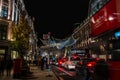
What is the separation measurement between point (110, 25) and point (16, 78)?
12600 mm

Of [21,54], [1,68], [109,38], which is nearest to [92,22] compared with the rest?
[109,38]

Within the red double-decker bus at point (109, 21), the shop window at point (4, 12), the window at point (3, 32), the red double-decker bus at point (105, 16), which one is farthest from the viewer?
the shop window at point (4, 12)

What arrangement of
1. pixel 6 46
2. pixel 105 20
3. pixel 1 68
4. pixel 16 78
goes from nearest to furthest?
pixel 105 20
pixel 16 78
pixel 1 68
pixel 6 46

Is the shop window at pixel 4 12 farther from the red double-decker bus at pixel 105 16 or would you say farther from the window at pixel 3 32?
the red double-decker bus at pixel 105 16

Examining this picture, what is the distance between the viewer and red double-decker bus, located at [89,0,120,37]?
1045 centimetres

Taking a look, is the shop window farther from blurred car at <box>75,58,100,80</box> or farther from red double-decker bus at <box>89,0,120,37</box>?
red double-decker bus at <box>89,0,120,37</box>

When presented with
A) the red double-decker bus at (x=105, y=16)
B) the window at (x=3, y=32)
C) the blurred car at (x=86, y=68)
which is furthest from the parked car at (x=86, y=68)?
the window at (x=3, y=32)

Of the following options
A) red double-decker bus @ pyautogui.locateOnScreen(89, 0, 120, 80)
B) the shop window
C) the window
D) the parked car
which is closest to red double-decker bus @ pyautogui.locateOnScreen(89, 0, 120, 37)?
red double-decker bus @ pyautogui.locateOnScreen(89, 0, 120, 80)

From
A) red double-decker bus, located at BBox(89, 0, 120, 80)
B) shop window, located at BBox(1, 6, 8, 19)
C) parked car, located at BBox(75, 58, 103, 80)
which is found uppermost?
shop window, located at BBox(1, 6, 8, 19)

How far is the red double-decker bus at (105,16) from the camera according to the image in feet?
34.3

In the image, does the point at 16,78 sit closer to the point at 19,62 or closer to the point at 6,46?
the point at 19,62

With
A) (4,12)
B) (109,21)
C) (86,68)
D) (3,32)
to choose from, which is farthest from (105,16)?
(4,12)

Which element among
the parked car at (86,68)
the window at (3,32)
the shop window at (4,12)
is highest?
the shop window at (4,12)

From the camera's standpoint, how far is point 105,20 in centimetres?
1163
